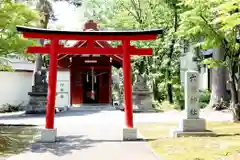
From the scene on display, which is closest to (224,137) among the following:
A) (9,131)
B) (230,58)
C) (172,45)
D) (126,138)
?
(126,138)

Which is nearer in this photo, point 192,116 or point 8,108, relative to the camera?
point 192,116

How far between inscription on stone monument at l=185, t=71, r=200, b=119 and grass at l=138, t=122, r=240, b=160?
1.21 metres

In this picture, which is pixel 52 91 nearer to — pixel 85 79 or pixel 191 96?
pixel 191 96

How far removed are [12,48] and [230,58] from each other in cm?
1060

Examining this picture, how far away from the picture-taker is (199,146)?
11.0 meters

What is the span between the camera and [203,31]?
17.3 meters

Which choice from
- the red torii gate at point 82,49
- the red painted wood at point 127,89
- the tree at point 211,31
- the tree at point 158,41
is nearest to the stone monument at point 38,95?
the tree at point 158,41

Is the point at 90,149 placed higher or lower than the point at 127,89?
lower

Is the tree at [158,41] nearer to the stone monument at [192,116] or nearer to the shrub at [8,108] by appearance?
the shrub at [8,108]

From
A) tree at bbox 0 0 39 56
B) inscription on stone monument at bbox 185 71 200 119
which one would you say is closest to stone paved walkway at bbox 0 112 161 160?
inscription on stone monument at bbox 185 71 200 119

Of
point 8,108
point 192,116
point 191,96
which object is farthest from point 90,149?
point 8,108

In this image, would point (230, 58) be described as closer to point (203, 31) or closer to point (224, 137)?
point (203, 31)

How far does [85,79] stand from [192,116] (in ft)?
59.2

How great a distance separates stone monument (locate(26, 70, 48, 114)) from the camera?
1020 inches
